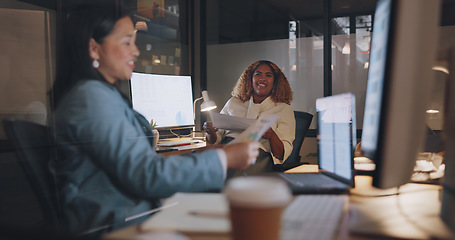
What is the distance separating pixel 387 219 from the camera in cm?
69

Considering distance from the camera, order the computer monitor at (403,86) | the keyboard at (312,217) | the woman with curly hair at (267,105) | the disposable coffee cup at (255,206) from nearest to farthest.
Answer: the disposable coffee cup at (255,206), the keyboard at (312,217), the computer monitor at (403,86), the woman with curly hair at (267,105)

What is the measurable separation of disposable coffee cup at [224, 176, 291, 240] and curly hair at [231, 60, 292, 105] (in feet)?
8.08

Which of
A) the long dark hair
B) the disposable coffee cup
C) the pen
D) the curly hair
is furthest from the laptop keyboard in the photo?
the curly hair

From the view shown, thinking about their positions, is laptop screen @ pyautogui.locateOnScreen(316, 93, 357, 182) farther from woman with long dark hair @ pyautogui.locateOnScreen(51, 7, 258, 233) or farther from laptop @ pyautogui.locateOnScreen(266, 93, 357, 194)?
woman with long dark hair @ pyautogui.locateOnScreen(51, 7, 258, 233)

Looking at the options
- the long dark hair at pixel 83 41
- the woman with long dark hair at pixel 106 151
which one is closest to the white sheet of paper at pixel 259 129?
the woman with long dark hair at pixel 106 151

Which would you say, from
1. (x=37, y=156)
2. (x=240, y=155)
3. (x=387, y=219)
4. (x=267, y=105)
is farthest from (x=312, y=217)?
(x=267, y=105)

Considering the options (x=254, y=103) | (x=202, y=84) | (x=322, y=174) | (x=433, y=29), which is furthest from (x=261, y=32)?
(x=433, y=29)

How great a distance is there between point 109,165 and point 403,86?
2.29ft

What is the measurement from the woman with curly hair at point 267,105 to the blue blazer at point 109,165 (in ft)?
5.09

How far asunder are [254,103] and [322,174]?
181 cm

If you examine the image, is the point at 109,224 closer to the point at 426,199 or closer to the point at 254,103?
the point at 426,199

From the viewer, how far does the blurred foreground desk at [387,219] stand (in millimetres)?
593

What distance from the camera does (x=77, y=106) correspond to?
914 mm

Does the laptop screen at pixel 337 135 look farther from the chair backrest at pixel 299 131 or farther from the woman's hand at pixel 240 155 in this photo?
the chair backrest at pixel 299 131
